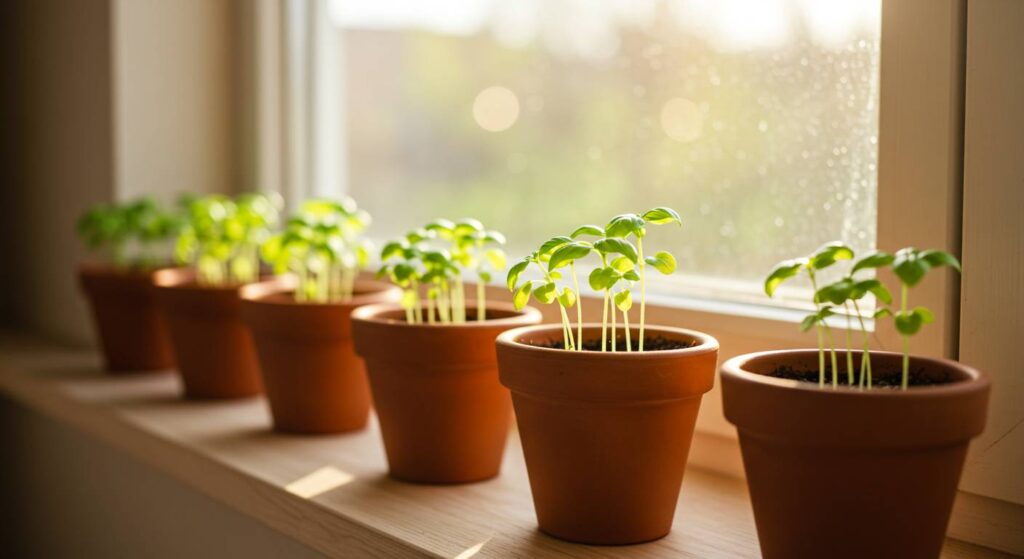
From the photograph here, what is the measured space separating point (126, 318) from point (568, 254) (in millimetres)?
1130

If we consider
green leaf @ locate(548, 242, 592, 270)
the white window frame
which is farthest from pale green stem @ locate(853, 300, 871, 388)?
green leaf @ locate(548, 242, 592, 270)

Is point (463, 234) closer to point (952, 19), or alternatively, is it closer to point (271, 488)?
point (271, 488)

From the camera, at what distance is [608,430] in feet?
2.95

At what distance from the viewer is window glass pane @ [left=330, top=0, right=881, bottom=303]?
3.64ft

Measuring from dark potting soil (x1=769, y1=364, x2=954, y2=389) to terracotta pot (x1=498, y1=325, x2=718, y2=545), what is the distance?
0.07 metres

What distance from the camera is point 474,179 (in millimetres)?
1660

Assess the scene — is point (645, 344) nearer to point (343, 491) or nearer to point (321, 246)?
point (343, 491)

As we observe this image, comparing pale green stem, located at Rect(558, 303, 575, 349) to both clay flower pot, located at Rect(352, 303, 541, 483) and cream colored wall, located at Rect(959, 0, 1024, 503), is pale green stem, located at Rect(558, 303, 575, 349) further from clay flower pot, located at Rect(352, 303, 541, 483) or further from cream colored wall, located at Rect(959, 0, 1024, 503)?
cream colored wall, located at Rect(959, 0, 1024, 503)

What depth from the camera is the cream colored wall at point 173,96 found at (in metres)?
1.91

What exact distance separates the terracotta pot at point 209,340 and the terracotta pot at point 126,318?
0.15m

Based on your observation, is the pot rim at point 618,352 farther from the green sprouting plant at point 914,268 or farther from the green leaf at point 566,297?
the green sprouting plant at point 914,268

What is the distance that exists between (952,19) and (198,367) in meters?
1.16

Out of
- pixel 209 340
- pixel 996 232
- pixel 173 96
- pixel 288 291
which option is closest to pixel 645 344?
pixel 996 232

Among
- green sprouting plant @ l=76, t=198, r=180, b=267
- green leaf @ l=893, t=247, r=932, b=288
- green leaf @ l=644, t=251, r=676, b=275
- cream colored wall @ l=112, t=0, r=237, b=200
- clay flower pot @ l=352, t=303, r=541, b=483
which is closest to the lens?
green leaf @ l=893, t=247, r=932, b=288
